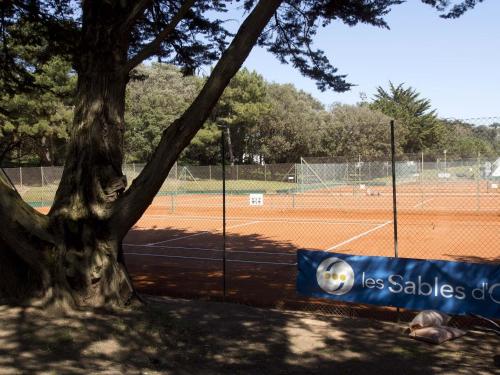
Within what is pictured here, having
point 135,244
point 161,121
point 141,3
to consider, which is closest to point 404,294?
point 141,3

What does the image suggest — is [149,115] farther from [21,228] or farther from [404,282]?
[404,282]

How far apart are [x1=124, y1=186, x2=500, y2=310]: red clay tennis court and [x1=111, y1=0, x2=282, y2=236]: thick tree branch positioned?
3076 millimetres

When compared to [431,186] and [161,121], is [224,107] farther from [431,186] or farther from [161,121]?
[431,186]

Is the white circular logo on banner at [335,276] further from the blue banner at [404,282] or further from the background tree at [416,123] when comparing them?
the background tree at [416,123]

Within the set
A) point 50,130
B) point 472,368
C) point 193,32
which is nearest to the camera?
point 472,368

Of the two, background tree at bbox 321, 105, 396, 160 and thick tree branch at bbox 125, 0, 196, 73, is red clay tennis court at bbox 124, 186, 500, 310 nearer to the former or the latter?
thick tree branch at bbox 125, 0, 196, 73

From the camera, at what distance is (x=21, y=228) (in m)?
6.64

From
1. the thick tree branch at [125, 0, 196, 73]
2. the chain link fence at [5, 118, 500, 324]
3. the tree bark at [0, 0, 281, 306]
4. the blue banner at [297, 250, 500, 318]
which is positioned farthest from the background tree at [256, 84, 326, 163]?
the tree bark at [0, 0, 281, 306]

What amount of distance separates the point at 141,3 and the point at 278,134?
176ft

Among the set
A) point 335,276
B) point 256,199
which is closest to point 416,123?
point 256,199

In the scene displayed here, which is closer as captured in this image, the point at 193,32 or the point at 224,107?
the point at 193,32

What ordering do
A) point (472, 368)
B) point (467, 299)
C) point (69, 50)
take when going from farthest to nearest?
1. point (69, 50)
2. point (467, 299)
3. point (472, 368)

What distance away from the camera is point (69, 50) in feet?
33.9

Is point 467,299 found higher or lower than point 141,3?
lower
